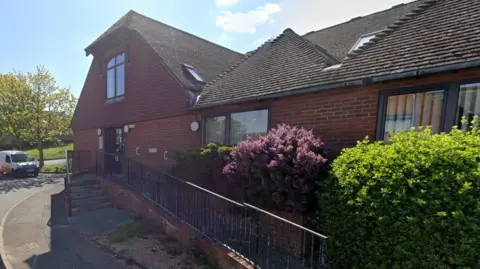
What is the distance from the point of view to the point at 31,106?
20281 mm

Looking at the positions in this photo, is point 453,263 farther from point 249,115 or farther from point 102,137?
point 102,137

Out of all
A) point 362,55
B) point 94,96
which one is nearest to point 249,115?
point 362,55

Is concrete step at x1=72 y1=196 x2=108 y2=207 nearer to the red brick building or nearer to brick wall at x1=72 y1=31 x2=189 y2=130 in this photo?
the red brick building

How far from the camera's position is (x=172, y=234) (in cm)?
574

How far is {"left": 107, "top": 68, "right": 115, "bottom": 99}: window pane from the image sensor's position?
38.4ft

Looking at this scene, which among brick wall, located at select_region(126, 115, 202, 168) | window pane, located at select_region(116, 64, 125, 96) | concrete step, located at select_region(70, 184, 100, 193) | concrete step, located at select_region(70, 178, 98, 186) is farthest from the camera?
window pane, located at select_region(116, 64, 125, 96)

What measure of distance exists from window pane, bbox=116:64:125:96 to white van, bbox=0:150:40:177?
11998 mm

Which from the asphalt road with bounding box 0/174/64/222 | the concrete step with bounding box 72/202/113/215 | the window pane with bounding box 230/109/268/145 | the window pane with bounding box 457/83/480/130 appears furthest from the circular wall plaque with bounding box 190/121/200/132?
the asphalt road with bounding box 0/174/64/222

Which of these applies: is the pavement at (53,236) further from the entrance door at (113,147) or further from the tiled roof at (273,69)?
the tiled roof at (273,69)

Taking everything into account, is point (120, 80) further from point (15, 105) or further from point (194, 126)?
point (15, 105)

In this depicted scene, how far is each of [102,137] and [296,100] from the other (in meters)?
10.8

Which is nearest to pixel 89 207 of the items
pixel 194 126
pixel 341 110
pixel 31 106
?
pixel 194 126

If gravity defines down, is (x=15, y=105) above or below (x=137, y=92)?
below

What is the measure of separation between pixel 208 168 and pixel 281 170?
225cm
